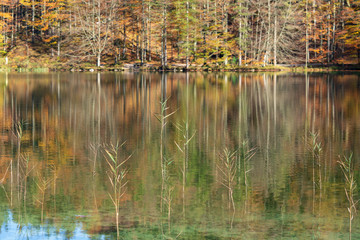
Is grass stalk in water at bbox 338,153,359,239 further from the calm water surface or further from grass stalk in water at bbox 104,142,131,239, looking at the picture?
grass stalk in water at bbox 104,142,131,239

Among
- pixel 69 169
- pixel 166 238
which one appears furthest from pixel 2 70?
pixel 166 238

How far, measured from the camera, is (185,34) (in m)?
65.1

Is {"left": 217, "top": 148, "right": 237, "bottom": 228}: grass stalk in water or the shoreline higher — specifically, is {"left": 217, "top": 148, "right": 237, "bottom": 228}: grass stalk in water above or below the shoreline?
below

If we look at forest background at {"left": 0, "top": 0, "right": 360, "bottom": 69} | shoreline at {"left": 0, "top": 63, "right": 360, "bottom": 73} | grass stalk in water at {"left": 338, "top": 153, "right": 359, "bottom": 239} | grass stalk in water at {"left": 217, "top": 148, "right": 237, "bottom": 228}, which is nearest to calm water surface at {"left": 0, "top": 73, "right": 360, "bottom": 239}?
grass stalk in water at {"left": 217, "top": 148, "right": 237, "bottom": 228}

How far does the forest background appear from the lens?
6412 centimetres

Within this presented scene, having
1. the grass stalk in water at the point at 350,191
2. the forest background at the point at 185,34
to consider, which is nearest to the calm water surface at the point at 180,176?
the grass stalk in water at the point at 350,191

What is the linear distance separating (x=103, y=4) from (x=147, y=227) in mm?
66760

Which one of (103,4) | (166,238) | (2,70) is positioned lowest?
(166,238)

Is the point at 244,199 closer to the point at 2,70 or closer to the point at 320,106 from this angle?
the point at 320,106

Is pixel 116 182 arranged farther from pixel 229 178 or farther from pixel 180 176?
pixel 180 176

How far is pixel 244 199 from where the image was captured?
→ 819cm

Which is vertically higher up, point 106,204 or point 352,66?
point 352,66

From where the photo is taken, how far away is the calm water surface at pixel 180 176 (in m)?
6.98

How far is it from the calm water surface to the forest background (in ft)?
150
